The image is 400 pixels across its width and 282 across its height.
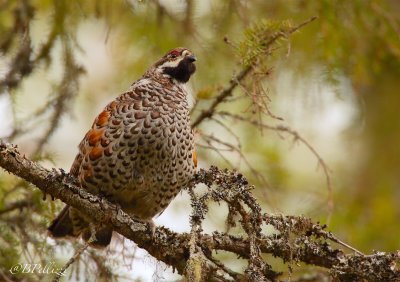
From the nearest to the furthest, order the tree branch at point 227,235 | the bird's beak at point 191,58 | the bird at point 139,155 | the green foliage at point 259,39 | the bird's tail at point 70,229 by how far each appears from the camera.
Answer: the tree branch at point 227,235
the green foliage at point 259,39
the bird at point 139,155
the bird's tail at point 70,229
the bird's beak at point 191,58

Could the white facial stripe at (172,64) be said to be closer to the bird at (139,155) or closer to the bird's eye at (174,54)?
the bird's eye at (174,54)

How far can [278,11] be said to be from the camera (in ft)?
18.0

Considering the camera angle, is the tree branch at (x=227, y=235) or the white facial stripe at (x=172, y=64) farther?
the white facial stripe at (x=172, y=64)

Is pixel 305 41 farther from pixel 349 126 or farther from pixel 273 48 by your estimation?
pixel 349 126

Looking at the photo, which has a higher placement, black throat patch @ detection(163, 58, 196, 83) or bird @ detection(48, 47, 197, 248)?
black throat patch @ detection(163, 58, 196, 83)

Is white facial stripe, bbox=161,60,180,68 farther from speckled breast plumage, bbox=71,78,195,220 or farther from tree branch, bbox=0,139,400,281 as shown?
tree branch, bbox=0,139,400,281

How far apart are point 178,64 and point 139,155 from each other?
0.99 metres

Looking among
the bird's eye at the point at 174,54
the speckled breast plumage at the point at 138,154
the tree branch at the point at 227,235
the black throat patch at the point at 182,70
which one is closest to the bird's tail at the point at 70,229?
the speckled breast plumage at the point at 138,154

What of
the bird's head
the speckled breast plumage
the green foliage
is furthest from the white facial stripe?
the green foliage

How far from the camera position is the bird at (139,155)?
4.52m

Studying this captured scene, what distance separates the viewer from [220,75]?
18.6ft

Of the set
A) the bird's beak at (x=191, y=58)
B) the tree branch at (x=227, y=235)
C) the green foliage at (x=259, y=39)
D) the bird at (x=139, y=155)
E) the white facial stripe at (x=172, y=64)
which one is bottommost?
the tree branch at (x=227, y=235)

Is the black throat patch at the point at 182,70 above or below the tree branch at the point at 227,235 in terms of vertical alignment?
above

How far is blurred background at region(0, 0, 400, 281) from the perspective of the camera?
4527 mm
